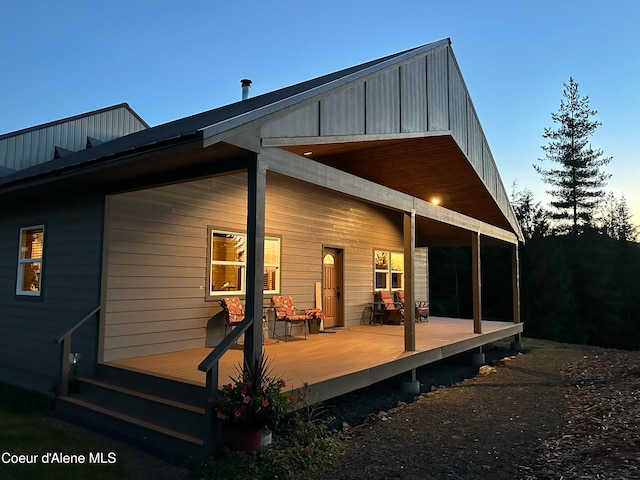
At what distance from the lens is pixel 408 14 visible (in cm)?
1299

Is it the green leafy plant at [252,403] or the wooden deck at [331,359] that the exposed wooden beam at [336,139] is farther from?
the wooden deck at [331,359]

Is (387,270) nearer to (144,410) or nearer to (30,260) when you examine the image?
(30,260)

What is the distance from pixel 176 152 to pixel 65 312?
10.9 feet

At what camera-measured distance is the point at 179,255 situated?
6094mm

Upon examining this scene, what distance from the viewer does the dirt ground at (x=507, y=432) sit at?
3.48 metres

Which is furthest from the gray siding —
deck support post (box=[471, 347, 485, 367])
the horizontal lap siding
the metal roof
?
deck support post (box=[471, 347, 485, 367])

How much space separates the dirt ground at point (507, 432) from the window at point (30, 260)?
5098 mm

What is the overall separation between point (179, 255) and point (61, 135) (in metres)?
7.10

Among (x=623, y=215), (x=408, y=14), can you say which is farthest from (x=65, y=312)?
(x=623, y=215)

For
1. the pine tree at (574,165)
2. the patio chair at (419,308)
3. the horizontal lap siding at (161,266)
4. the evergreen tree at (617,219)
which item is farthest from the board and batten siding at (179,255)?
the evergreen tree at (617,219)

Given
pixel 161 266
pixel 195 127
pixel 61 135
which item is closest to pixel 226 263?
pixel 161 266

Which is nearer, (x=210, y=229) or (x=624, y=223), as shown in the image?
(x=210, y=229)

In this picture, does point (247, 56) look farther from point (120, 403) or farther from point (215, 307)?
point (120, 403)

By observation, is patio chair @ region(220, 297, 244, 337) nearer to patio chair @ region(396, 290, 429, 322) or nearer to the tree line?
patio chair @ region(396, 290, 429, 322)
